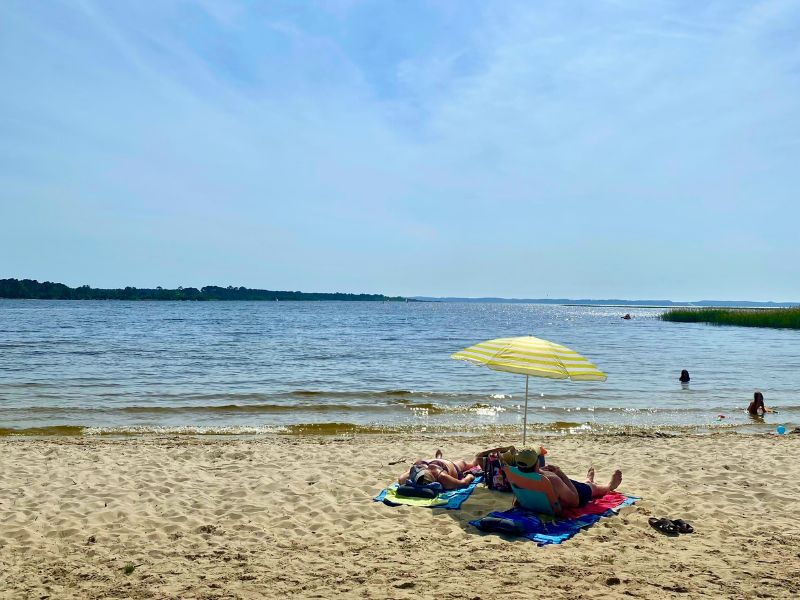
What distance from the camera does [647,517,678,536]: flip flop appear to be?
649 centimetres

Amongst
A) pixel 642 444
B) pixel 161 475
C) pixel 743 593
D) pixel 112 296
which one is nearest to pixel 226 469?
pixel 161 475

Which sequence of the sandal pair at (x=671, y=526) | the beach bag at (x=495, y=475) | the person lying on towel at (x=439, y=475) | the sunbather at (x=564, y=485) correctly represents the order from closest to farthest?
1. the sandal pair at (x=671, y=526)
2. the sunbather at (x=564, y=485)
3. the person lying on towel at (x=439, y=475)
4. the beach bag at (x=495, y=475)

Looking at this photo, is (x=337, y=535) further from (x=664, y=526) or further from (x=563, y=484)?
(x=664, y=526)

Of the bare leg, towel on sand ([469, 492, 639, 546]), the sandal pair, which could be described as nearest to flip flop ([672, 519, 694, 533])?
the sandal pair

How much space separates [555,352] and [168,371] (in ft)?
62.8

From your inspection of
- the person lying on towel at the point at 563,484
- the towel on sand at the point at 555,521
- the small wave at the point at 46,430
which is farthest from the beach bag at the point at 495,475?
the small wave at the point at 46,430

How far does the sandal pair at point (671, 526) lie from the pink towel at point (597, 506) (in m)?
0.62

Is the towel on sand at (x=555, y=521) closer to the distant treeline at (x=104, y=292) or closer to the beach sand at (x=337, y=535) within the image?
the beach sand at (x=337, y=535)

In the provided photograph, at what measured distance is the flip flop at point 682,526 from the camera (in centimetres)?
652

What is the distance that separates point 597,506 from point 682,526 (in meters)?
1.01

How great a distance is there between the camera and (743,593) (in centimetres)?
499

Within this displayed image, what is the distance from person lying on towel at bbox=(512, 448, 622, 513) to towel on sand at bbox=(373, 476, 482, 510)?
3.24 feet

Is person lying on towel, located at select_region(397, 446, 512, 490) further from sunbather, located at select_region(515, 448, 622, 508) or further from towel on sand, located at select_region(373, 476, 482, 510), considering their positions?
sunbather, located at select_region(515, 448, 622, 508)

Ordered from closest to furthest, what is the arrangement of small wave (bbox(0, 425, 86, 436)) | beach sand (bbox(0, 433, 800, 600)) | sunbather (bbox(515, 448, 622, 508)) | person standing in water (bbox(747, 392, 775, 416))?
beach sand (bbox(0, 433, 800, 600))
sunbather (bbox(515, 448, 622, 508))
small wave (bbox(0, 425, 86, 436))
person standing in water (bbox(747, 392, 775, 416))
